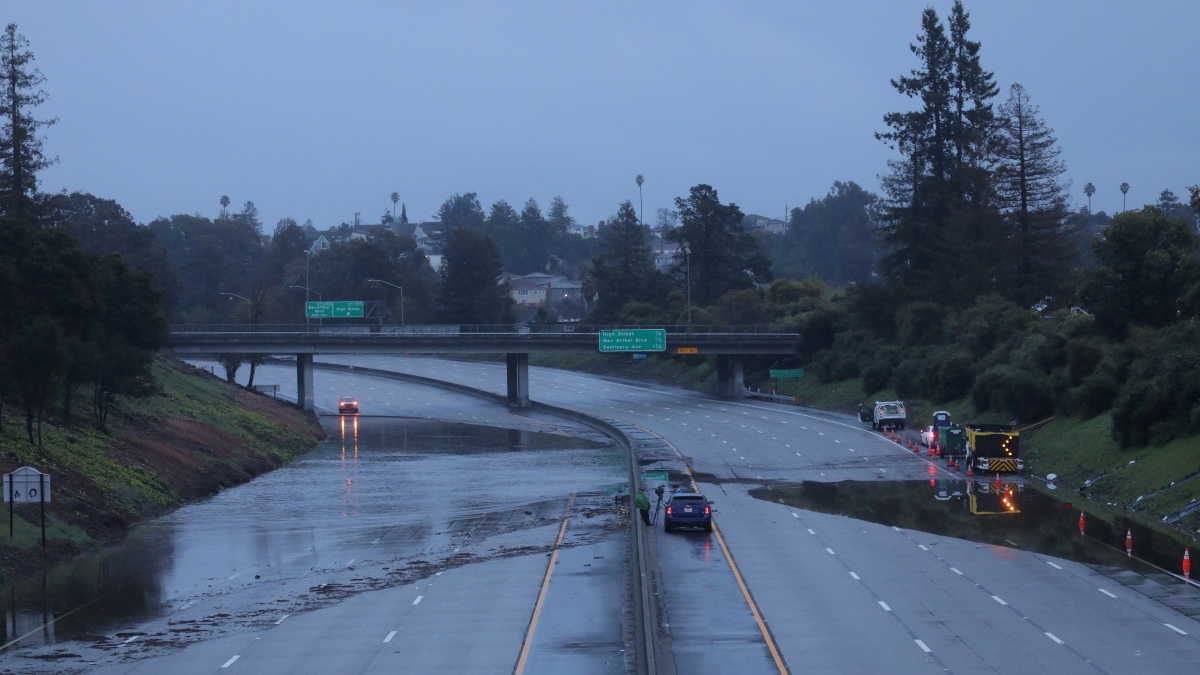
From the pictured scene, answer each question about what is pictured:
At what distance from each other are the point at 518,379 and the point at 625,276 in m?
55.6

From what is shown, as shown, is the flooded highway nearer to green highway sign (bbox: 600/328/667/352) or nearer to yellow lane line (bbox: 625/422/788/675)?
yellow lane line (bbox: 625/422/788/675)

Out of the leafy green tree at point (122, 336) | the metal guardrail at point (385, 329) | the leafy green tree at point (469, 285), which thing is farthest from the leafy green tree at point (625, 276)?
the leafy green tree at point (122, 336)

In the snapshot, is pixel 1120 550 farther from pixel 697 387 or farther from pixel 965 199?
pixel 697 387

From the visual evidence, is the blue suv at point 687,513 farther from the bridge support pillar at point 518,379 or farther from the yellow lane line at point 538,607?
the bridge support pillar at point 518,379

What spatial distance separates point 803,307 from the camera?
123 meters

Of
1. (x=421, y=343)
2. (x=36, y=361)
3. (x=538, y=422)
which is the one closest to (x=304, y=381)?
(x=421, y=343)

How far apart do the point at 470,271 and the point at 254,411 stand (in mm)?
78199

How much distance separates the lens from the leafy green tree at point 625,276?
151750 millimetres

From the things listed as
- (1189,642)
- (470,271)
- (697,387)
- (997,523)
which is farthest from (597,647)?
(470,271)

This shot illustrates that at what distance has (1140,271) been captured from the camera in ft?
202

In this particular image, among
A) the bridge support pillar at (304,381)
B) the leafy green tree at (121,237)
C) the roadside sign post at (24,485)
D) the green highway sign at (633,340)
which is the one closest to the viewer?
the roadside sign post at (24,485)

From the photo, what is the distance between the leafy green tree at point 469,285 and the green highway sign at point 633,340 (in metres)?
61.0

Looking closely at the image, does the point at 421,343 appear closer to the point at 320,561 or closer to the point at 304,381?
the point at 304,381

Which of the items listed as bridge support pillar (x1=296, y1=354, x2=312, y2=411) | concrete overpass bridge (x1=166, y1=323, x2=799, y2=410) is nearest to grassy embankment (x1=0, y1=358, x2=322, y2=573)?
concrete overpass bridge (x1=166, y1=323, x2=799, y2=410)
